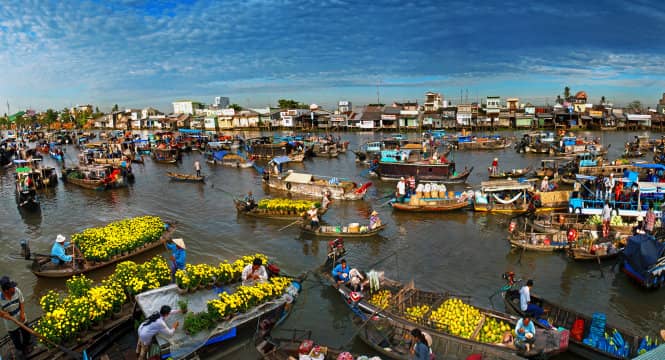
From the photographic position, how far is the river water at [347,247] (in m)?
11.1

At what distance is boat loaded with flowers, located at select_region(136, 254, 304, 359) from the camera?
805 cm

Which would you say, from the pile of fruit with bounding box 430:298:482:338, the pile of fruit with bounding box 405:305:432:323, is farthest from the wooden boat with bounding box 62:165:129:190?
the pile of fruit with bounding box 430:298:482:338

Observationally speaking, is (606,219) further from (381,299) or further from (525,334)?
(381,299)

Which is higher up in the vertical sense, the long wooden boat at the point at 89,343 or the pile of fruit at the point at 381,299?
the long wooden boat at the point at 89,343

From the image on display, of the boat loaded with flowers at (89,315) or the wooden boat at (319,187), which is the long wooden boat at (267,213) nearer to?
the wooden boat at (319,187)

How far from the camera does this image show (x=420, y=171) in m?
26.8

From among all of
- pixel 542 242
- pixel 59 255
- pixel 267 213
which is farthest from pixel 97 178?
pixel 542 242

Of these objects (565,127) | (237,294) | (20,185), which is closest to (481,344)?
(237,294)

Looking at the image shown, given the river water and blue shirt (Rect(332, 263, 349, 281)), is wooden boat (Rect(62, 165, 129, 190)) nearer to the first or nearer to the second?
the river water

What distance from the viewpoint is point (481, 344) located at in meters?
7.70

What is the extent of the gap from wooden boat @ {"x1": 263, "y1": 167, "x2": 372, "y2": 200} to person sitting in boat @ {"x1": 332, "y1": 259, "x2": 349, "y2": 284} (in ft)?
35.0

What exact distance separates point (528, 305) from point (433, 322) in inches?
91.8

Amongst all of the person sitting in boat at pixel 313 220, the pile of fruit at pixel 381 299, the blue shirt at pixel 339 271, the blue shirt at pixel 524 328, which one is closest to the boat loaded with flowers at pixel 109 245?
Answer: the person sitting in boat at pixel 313 220

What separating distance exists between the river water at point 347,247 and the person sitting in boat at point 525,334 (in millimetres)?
1146
